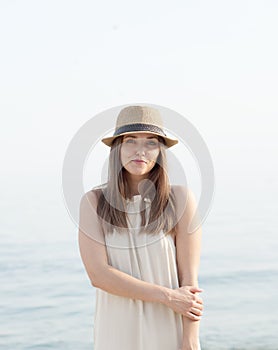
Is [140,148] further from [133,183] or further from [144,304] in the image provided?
[144,304]

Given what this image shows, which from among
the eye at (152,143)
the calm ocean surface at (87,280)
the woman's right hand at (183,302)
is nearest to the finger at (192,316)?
the woman's right hand at (183,302)

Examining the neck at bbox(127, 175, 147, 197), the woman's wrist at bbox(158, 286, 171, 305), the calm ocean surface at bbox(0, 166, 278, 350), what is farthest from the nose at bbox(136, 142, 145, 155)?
the calm ocean surface at bbox(0, 166, 278, 350)

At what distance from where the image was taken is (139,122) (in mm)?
2508

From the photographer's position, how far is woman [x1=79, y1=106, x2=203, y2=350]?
249 cm

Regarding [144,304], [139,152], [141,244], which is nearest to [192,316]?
[144,304]

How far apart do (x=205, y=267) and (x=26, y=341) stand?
12.4 ft

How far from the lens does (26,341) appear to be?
25.7ft

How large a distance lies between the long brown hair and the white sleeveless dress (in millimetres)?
33

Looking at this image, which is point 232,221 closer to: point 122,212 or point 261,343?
point 261,343

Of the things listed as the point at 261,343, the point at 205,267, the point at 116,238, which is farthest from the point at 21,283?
the point at 116,238

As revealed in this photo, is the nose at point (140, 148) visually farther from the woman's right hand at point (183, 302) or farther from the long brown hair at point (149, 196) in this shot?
the woman's right hand at point (183, 302)

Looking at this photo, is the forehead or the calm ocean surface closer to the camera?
the forehead

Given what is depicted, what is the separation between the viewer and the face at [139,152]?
2488 mm

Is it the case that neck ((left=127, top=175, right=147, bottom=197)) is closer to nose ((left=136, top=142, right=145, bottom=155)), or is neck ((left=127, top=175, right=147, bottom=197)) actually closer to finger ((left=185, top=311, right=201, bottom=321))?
nose ((left=136, top=142, right=145, bottom=155))
